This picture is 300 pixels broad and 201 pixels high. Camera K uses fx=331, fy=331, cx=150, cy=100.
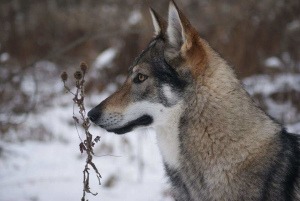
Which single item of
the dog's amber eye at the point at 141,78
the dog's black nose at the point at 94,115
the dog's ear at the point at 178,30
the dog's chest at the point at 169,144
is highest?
the dog's ear at the point at 178,30

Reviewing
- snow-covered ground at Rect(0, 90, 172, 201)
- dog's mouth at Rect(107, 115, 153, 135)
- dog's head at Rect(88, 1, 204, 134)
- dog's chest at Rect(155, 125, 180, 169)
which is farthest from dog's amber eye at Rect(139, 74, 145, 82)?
snow-covered ground at Rect(0, 90, 172, 201)

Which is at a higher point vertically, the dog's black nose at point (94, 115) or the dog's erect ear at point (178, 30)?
the dog's erect ear at point (178, 30)

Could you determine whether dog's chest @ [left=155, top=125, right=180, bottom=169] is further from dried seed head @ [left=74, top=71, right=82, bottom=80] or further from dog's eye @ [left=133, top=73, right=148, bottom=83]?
dried seed head @ [left=74, top=71, right=82, bottom=80]

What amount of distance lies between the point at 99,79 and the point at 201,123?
6.41m

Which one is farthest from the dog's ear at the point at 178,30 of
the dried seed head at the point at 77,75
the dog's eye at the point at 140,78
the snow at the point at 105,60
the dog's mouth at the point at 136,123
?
the snow at the point at 105,60

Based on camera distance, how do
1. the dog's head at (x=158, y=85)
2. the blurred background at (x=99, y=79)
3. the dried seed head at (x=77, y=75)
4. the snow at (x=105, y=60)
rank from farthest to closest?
the snow at (x=105, y=60) < the blurred background at (x=99, y=79) < the dog's head at (x=158, y=85) < the dried seed head at (x=77, y=75)

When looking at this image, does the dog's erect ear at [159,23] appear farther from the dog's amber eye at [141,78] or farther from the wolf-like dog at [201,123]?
the dog's amber eye at [141,78]

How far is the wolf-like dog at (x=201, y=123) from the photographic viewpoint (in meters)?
2.27

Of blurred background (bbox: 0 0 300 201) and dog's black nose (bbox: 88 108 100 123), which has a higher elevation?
blurred background (bbox: 0 0 300 201)

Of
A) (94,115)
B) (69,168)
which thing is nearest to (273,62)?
(69,168)

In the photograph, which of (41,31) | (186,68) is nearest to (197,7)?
(41,31)

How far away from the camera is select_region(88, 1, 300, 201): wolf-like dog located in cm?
227

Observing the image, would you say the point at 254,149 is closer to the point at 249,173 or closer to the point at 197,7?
the point at 249,173

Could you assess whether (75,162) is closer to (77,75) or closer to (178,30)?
(77,75)
